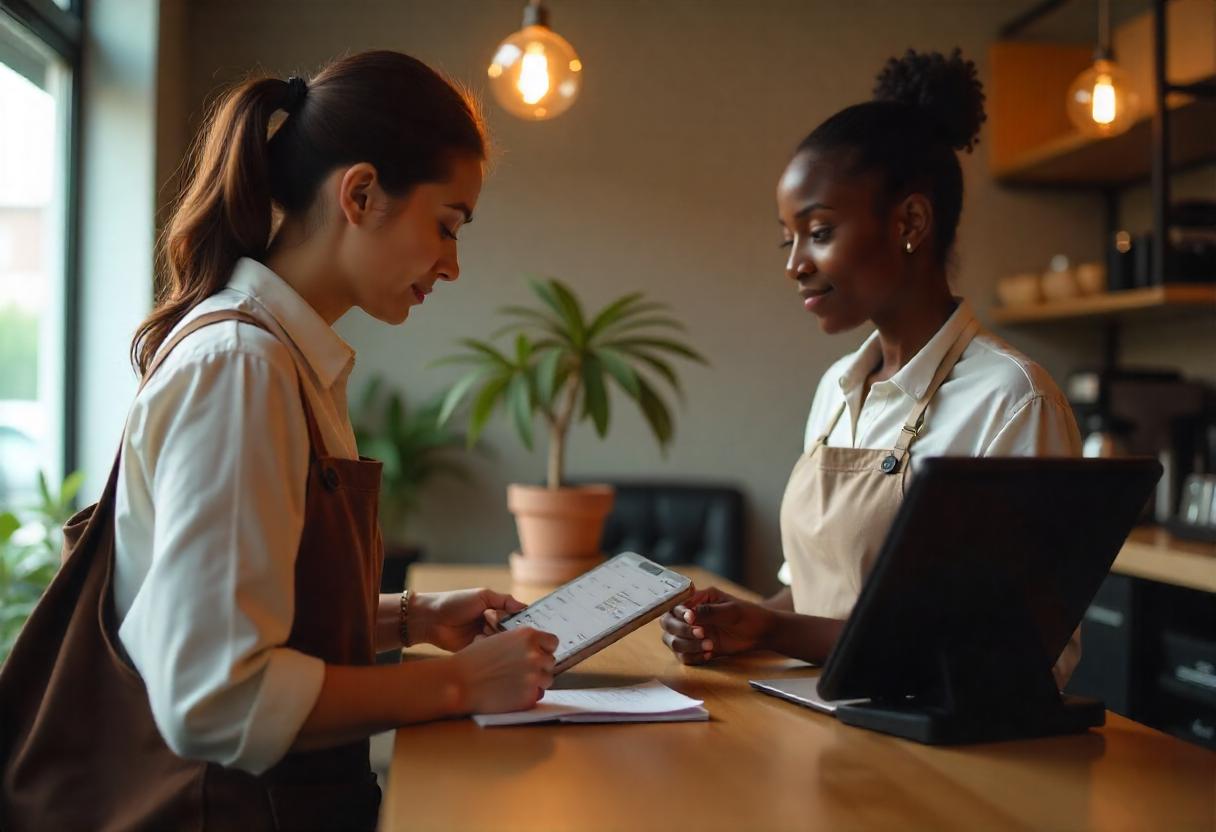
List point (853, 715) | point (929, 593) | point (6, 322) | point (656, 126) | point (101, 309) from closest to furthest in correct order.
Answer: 1. point (929, 593)
2. point (853, 715)
3. point (6, 322)
4. point (101, 309)
5. point (656, 126)

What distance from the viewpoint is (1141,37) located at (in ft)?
12.6

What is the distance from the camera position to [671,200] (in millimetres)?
4090

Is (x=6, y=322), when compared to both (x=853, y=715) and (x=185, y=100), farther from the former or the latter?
(x=853, y=715)

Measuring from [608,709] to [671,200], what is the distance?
3.03m

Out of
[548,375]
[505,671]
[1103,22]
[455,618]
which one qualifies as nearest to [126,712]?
[505,671]

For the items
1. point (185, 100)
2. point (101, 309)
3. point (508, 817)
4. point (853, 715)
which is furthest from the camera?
point (185, 100)

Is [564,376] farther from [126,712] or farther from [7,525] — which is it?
[126,712]

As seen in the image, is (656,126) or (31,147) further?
(656,126)

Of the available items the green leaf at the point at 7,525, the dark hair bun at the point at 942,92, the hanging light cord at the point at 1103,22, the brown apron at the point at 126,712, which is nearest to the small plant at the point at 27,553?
the green leaf at the point at 7,525

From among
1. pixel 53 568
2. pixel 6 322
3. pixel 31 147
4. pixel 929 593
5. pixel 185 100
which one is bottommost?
pixel 53 568

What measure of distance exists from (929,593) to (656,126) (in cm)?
320

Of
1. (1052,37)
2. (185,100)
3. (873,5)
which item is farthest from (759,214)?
(185,100)

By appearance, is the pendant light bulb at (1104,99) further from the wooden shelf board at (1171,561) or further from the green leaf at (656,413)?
the green leaf at (656,413)

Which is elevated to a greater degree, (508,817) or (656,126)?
(656,126)
